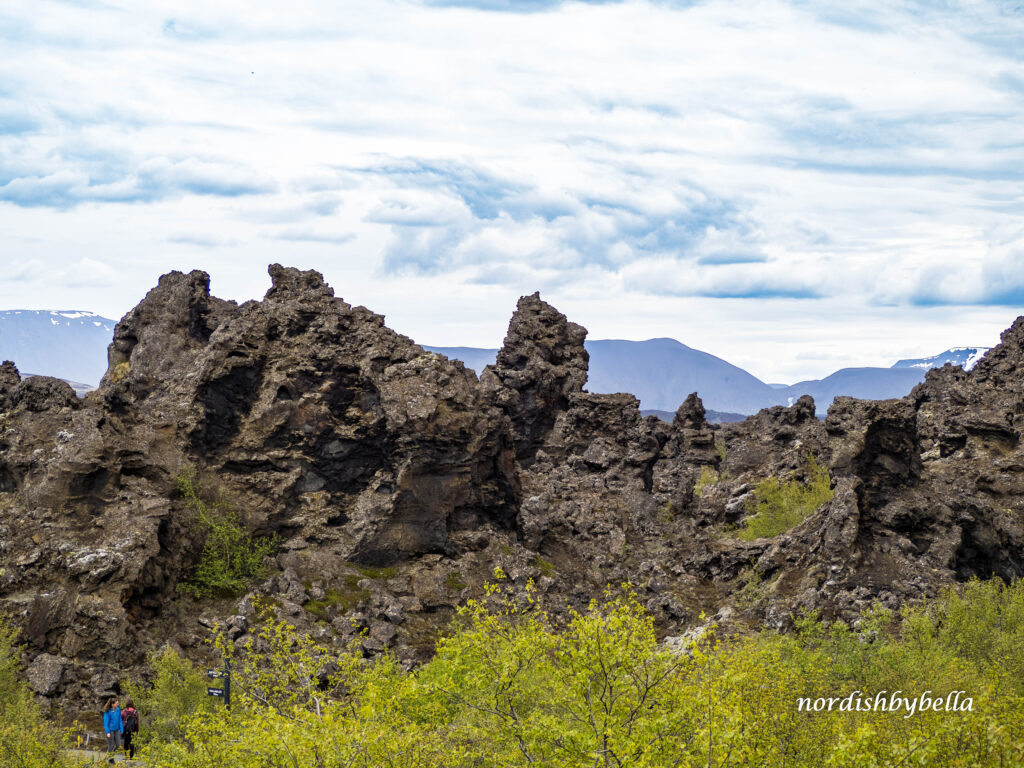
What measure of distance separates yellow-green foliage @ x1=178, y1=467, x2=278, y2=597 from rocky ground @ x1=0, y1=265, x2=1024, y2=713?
0.83 metres

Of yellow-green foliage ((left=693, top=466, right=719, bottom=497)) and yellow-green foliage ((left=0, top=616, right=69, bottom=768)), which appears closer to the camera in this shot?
yellow-green foliage ((left=0, top=616, right=69, bottom=768))

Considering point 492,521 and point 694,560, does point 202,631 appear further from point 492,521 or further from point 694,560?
point 694,560

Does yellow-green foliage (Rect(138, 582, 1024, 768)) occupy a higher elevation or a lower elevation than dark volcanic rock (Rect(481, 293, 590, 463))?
lower

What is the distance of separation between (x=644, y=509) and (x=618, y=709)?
58.3 metres

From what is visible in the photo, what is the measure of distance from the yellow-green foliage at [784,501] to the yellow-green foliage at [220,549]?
4297 cm

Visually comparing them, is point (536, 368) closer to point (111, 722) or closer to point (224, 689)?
point (111, 722)

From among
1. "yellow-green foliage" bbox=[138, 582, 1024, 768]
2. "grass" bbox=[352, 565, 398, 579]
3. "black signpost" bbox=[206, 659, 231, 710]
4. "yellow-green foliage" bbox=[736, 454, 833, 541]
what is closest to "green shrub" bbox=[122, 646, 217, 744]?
"black signpost" bbox=[206, 659, 231, 710]

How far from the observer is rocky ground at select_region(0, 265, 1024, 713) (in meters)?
52.1

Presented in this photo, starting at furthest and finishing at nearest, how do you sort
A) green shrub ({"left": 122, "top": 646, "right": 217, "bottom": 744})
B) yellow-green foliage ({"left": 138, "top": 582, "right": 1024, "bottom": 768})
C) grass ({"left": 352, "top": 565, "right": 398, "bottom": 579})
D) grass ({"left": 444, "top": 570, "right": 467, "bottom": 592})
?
grass ({"left": 444, "top": 570, "right": 467, "bottom": 592}), grass ({"left": 352, "top": 565, "right": 398, "bottom": 579}), green shrub ({"left": 122, "top": 646, "right": 217, "bottom": 744}), yellow-green foliage ({"left": 138, "top": 582, "right": 1024, "bottom": 768})

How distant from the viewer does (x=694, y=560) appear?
7212cm

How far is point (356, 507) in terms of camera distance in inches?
2549

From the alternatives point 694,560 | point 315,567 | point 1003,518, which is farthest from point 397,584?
point 1003,518

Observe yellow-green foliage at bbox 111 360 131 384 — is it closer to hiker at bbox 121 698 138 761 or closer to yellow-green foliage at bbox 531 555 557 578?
yellow-green foliage at bbox 531 555 557 578

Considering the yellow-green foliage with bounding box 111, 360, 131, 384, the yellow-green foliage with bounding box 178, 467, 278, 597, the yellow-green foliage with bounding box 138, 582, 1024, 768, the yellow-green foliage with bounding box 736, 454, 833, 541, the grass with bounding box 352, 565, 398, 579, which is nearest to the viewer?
the yellow-green foliage with bounding box 138, 582, 1024, 768
